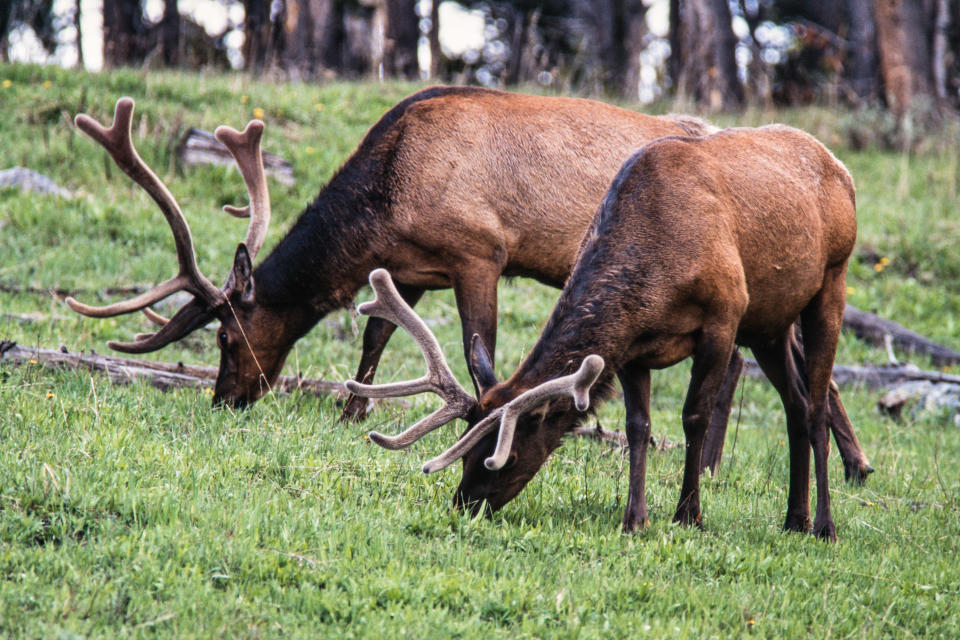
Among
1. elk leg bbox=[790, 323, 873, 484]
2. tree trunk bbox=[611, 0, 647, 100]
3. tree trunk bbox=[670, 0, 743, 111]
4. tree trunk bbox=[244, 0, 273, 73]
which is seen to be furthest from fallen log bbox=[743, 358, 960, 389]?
tree trunk bbox=[244, 0, 273, 73]

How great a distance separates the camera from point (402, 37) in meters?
18.5

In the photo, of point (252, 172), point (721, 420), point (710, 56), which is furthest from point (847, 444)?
point (710, 56)

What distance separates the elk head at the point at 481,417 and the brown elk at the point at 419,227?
1424 mm

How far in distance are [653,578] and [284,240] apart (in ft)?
12.5

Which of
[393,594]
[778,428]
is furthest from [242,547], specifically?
[778,428]

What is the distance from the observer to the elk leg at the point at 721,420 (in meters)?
6.86

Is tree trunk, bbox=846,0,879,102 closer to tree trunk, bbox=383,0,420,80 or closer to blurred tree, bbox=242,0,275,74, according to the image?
tree trunk, bbox=383,0,420,80

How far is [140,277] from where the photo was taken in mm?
9805

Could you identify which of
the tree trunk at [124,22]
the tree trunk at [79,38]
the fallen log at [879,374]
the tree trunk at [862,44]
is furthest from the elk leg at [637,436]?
the tree trunk at [124,22]

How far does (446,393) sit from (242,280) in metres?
2.47

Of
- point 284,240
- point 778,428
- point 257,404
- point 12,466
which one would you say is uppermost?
point 284,240

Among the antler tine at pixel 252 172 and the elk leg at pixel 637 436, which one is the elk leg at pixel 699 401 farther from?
the antler tine at pixel 252 172

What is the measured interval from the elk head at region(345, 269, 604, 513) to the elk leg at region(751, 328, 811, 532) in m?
1.41

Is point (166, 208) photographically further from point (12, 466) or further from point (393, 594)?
point (393, 594)
